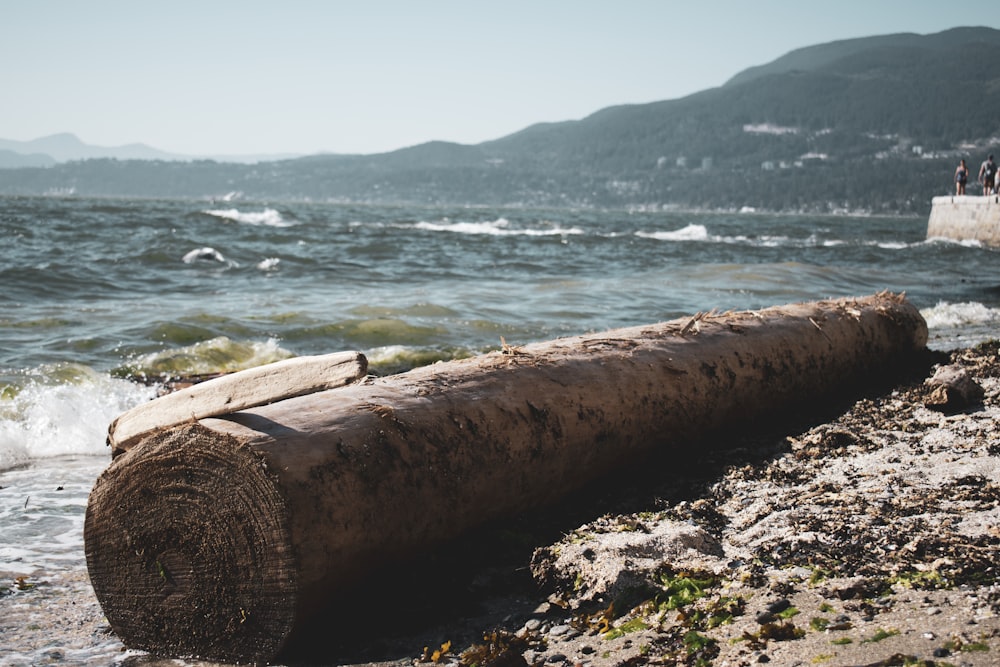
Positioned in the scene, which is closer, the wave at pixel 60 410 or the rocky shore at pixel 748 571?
the rocky shore at pixel 748 571

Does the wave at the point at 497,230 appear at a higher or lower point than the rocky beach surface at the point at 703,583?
higher

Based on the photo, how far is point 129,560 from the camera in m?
3.02

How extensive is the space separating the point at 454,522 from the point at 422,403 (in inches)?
19.8

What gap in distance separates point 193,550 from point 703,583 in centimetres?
174

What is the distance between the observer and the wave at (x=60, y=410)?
5891 mm

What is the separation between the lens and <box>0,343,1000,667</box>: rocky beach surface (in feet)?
7.76

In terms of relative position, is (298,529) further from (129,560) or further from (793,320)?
(793,320)

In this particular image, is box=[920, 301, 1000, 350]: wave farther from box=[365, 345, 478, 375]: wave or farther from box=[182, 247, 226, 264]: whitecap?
box=[182, 247, 226, 264]: whitecap

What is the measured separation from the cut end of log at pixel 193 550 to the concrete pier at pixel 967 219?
33939mm

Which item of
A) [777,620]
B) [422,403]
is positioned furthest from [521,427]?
[777,620]

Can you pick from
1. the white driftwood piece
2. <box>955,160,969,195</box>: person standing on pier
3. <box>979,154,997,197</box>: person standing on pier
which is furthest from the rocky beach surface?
<box>955,160,969,195</box>: person standing on pier

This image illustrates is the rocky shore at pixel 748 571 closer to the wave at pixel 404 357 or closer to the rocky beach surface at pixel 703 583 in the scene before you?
the rocky beach surface at pixel 703 583

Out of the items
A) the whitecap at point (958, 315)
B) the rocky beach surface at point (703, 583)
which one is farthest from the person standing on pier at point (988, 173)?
the rocky beach surface at point (703, 583)

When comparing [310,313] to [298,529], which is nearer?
[298,529]
